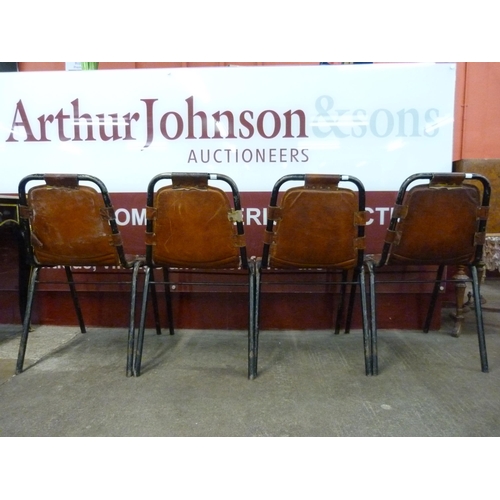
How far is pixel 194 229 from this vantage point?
1897 mm

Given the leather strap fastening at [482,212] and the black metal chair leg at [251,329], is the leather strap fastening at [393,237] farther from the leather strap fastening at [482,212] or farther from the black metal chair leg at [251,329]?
the black metal chair leg at [251,329]

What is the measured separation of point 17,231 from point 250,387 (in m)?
1.83

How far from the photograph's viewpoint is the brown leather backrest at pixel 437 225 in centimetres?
187

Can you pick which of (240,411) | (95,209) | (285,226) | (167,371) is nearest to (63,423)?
(167,371)

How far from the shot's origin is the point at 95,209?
191 cm

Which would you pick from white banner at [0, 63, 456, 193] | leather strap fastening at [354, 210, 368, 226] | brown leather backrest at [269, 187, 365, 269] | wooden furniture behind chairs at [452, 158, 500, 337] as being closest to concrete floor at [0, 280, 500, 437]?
wooden furniture behind chairs at [452, 158, 500, 337]

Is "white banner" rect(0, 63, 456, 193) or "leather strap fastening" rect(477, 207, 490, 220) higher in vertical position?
"white banner" rect(0, 63, 456, 193)

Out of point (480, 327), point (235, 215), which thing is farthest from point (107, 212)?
point (480, 327)

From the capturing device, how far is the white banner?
2.45 meters

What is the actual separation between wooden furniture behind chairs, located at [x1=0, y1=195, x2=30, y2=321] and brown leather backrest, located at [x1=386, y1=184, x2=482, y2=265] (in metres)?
2.25

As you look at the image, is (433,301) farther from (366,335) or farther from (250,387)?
(250,387)

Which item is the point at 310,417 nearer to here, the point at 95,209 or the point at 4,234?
the point at 95,209

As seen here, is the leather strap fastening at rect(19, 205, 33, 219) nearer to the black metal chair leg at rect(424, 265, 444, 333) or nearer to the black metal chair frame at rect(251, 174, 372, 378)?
the black metal chair frame at rect(251, 174, 372, 378)

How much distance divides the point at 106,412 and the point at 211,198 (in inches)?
43.0
